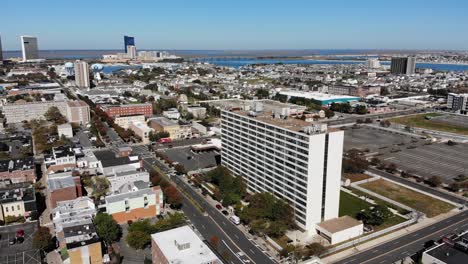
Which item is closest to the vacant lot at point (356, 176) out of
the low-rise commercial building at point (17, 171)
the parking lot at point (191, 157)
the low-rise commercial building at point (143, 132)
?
the parking lot at point (191, 157)

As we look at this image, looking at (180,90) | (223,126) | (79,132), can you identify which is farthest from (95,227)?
(180,90)

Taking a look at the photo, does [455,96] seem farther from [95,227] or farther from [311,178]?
[95,227]

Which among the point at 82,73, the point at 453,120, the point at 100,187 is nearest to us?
the point at 100,187

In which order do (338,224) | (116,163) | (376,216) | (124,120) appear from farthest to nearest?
1. (124,120)
2. (116,163)
3. (376,216)
4. (338,224)

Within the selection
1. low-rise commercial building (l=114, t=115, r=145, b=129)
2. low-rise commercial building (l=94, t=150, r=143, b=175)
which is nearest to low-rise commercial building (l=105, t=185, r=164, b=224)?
low-rise commercial building (l=94, t=150, r=143, b=175)

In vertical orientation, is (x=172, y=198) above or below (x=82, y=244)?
below

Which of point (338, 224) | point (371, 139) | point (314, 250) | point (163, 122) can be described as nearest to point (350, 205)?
point (338, 224)

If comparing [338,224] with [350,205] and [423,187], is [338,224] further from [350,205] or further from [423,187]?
[423,187]

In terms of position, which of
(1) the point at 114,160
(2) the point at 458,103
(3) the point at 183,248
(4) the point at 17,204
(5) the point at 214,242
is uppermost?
(2) the point at 458,103

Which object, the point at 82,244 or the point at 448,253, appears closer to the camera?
the point at 82,244
